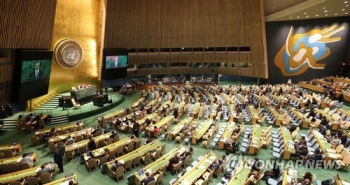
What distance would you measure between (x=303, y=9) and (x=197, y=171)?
19433 mm

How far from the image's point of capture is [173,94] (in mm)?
22672


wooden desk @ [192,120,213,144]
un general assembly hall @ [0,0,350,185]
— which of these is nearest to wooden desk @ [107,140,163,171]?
un general assembly hall @ [0,0,350,185]

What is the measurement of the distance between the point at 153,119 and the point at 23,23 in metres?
9.33

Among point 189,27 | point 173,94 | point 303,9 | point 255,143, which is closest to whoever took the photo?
point 255,143

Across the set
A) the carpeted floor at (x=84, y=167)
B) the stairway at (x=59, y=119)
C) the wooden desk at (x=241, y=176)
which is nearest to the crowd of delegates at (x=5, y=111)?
the carpeted floor at (x=84, y=167)

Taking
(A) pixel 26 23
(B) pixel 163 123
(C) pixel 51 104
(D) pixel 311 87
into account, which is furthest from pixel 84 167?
(D) pixel 311 87

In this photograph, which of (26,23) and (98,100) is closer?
(26,23)

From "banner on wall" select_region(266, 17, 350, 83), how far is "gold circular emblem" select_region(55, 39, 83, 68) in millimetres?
21622

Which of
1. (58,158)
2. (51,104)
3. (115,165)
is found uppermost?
(51,104)

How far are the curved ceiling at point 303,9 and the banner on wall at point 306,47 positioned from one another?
113cm

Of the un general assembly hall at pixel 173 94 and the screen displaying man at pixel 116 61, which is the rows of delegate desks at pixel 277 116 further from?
the screen displaying man at pixel 116 61

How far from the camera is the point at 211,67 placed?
95.3 feet

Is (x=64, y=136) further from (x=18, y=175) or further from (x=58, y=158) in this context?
(x=18, y=175)

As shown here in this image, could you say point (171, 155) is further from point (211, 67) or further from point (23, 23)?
point (211, 67)
